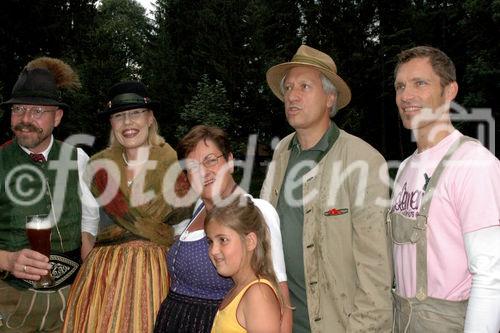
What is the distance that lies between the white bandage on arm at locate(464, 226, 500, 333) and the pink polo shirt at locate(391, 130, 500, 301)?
0.07m

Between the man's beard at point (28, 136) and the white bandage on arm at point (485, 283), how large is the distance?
3.18 metres

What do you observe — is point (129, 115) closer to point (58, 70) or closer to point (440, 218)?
point (58, 70)

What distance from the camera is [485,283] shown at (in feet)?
9.23

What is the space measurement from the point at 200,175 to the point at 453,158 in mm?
1516

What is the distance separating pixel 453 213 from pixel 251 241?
1.12 meters

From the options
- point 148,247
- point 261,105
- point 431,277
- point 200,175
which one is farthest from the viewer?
point 261,105

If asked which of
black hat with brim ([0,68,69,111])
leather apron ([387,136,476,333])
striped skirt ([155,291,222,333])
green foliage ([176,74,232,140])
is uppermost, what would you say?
green foliage ([176,74,232,140])

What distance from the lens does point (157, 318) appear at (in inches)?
149

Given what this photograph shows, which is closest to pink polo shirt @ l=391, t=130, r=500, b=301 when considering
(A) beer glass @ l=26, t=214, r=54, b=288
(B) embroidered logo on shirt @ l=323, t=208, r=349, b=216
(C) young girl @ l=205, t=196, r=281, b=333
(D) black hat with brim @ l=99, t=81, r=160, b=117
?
(B) embroidered logo on shirt @ l=323, t=208, r=349, b=216

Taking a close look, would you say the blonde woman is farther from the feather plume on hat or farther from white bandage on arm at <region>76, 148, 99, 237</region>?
the feather plume on hat

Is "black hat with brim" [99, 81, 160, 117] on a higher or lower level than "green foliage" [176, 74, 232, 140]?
lower

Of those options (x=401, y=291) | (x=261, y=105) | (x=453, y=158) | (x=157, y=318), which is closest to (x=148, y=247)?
(x=157, y=318)

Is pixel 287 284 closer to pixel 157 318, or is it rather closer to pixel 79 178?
pixel 157 318

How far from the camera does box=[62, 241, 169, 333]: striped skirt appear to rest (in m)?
3.94
